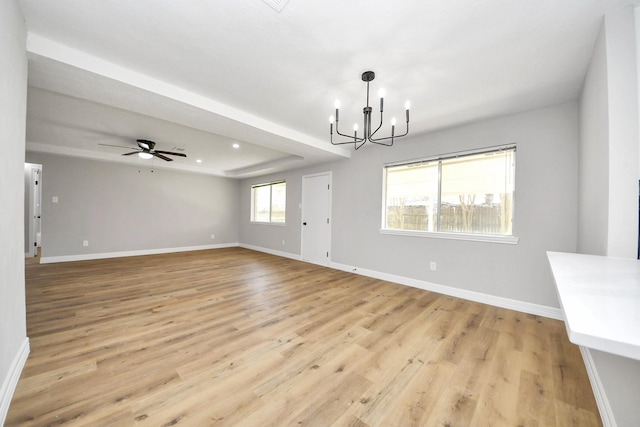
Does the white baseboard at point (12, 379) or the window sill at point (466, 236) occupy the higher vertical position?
the window sill at point (466, 236)

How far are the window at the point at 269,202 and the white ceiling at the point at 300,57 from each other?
3.34m

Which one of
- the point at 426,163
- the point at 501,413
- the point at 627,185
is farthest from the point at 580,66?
the point at 501,413

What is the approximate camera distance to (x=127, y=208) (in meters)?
5.92

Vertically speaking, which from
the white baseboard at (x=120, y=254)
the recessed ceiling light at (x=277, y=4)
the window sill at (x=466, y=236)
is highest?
the recessed ceiling light at (x=277, y=4)

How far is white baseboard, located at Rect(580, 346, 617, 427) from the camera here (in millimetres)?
1256

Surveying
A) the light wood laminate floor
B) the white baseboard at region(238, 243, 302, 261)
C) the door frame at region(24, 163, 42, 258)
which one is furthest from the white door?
the door frame at region(24, 163, 42, 258)

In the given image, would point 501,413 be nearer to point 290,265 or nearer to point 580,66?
point 580,66

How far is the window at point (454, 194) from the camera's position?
3.04m

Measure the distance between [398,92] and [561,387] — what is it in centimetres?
273

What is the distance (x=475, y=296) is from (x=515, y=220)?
1.10 m

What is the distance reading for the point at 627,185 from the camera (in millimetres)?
1484

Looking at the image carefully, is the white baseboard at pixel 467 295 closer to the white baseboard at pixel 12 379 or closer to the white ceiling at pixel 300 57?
the white ceiling at pixel 300 57

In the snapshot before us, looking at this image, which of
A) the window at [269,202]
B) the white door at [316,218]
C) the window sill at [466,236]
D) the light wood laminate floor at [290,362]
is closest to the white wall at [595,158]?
the window sill at [466,236]

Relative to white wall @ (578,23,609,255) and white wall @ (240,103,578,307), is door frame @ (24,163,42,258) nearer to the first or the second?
white wall @ (240,103,578,307)
